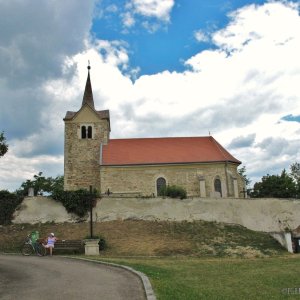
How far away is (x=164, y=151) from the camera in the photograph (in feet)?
145

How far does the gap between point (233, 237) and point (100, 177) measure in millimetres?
17936

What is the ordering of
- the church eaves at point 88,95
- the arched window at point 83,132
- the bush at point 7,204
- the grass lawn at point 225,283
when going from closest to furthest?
the grass lawn at point 225,283 → the bush at point 7,204 → the arched window at point 83,132 → the church eaves at point 88,95

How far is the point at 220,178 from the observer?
42.4 metres

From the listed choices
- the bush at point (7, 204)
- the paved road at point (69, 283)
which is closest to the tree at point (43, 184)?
the bush at point (7, 204)

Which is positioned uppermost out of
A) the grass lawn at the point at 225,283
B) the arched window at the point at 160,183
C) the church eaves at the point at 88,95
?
the church eaves at the point at 88,95

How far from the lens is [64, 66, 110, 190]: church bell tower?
140ft

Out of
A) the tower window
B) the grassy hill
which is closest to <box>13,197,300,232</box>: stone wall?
the grassy hill

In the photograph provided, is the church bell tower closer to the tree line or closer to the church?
the church

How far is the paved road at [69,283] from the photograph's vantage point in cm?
895

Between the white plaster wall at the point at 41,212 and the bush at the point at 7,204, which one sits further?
the white plaster wall at the point at 41,212

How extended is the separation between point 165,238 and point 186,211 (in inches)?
206

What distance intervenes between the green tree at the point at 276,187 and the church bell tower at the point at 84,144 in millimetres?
25123

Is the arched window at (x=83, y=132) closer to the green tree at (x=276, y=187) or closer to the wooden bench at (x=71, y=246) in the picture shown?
the wooden bench at (x=71, y=246)

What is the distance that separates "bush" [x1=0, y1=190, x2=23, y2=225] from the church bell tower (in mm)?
Result: 12764
